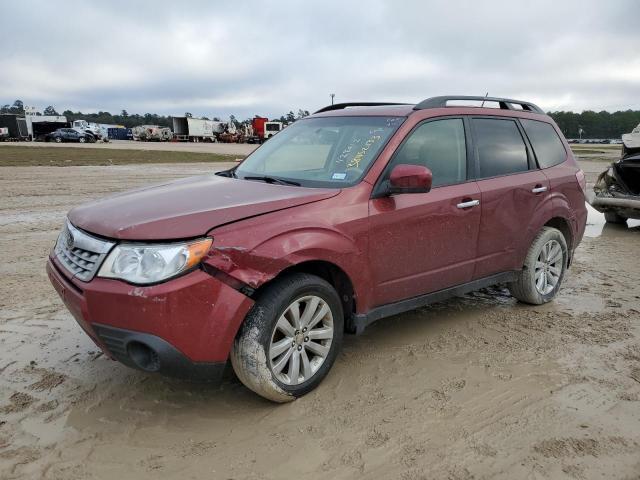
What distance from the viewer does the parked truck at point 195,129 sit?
61.6m

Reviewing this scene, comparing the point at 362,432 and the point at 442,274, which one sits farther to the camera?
the point at 442,274

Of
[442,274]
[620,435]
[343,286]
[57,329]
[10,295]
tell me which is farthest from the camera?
[10,295]

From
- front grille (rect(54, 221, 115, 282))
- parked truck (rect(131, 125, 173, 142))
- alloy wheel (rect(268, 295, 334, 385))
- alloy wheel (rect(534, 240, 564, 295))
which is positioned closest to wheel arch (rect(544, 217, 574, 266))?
alloy wheel (rect(534, 240, 564, 295))

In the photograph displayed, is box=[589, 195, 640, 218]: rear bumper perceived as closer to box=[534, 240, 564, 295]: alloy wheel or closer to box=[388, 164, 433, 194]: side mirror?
box=[534, 240, 564, 295]: alloy wheel

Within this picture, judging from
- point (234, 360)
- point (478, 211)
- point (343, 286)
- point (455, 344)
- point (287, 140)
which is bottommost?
point (455, 344)

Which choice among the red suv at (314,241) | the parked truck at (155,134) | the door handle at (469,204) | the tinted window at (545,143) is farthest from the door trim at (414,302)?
the parked truck at (155,134)

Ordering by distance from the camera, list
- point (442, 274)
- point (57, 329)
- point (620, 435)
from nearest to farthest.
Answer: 1. point (620, 435)
2. point (442, 274)
3. point (57, 329)

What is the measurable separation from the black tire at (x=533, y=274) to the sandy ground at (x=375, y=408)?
0.52ft

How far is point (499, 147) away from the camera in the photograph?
4.56 m

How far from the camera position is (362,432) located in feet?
9.69

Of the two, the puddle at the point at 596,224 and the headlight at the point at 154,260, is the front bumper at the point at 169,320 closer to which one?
the headlight at the point at 154,260

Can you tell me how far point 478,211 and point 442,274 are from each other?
1.91 feet

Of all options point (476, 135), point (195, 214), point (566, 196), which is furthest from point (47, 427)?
point (566, 196)

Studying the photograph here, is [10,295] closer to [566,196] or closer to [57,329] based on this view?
[57,329]
